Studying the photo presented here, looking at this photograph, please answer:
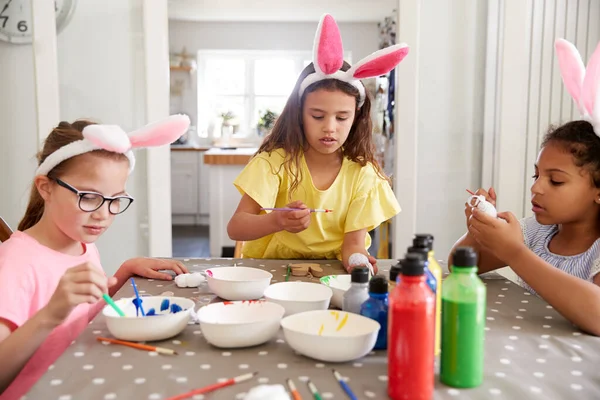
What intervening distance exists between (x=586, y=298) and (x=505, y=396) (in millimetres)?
399

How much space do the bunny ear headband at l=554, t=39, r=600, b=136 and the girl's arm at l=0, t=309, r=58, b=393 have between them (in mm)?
1128

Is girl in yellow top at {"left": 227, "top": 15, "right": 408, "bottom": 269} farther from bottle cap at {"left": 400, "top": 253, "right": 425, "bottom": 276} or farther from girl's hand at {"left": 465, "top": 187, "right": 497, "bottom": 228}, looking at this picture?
bottle cap at {"left": 400, "top": 253, "right": 425, "bottom": 276}

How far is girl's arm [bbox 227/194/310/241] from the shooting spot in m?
1.50

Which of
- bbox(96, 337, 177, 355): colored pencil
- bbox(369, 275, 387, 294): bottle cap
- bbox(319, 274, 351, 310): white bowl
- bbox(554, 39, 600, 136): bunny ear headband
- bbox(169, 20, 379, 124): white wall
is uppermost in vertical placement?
bbox(169, 20, 379, 124): white wall

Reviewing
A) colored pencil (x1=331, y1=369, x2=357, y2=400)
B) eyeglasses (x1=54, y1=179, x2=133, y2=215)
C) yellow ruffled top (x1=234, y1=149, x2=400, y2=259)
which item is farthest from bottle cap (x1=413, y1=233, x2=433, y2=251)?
yellow ruffled top (x1=234, y1=149, x2=400, y2=259)

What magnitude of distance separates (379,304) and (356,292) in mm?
72

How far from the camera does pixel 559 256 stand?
4.75 ft

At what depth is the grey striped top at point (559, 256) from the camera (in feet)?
4.38

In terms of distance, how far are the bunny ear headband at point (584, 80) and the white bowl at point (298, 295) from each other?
2.23ft

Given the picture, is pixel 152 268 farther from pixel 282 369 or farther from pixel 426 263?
pixel 426 263

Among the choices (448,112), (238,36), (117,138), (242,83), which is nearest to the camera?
(117,138)

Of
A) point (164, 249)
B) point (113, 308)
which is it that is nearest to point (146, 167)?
point (164, 249)

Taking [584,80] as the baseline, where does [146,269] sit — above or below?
below

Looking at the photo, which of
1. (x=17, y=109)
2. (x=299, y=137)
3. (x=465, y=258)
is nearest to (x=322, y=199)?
(x=299, y=137)
